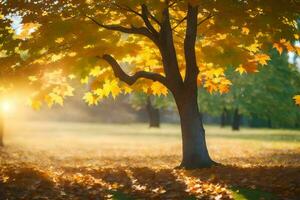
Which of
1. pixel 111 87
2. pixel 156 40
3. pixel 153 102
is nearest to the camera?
pixel 156 40

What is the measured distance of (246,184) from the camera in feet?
36.0

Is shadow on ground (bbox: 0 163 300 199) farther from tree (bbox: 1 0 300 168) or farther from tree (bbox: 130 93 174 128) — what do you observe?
tree (bbox: 130 93 174 128)

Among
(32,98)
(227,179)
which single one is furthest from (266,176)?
(32,98)

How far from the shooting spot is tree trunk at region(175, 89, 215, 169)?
15.0 metres

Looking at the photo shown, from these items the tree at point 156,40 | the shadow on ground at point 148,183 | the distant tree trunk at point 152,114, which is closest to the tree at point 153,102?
the distant tree trunk at point 152,114

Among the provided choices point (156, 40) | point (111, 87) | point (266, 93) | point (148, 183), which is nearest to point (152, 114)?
point (266, 93)

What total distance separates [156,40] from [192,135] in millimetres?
3093

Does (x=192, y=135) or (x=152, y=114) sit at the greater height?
(x=152, y=114)

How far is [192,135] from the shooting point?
15016 millimetres

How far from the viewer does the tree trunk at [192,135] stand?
15.0 metres

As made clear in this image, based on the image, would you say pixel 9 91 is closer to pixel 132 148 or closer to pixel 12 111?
pixel 132 148

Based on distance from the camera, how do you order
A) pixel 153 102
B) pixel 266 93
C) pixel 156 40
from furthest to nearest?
pixel 153 102
pixel 266 93
pixel 156 40

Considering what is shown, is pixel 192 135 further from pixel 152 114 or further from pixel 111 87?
pixel 152 114

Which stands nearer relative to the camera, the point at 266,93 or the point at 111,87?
the point at 111,87
